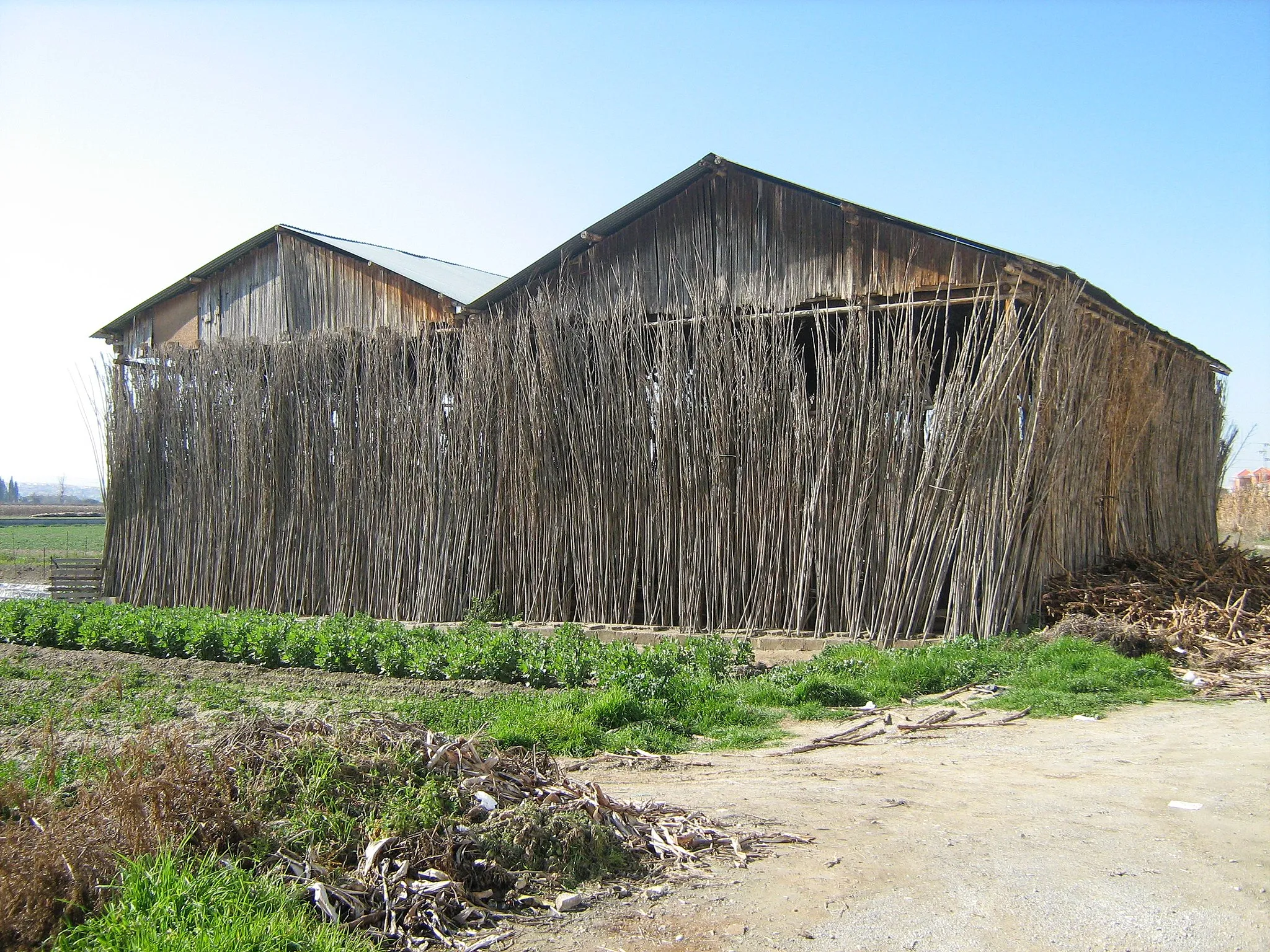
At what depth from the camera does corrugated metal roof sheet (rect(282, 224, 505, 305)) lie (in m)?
13.9

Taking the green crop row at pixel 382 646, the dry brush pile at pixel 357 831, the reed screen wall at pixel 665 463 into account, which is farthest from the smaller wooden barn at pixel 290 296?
the dry brush pile at pixel 357 831

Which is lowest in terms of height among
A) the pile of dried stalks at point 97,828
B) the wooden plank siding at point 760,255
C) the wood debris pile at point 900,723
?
the wood debris pile at point 900,723

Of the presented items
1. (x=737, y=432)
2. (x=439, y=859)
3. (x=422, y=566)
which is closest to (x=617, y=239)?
(x=737, y=432)

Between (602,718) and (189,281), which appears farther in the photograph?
(189,281)

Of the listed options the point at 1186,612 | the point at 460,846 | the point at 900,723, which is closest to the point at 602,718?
the point at 900,723

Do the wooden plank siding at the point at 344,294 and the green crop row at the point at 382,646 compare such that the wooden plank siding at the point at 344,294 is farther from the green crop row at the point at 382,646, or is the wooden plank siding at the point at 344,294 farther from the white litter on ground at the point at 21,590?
the white litter on ground at the point at 21,590

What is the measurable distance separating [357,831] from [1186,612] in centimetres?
769

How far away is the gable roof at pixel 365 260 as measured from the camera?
14.0 m

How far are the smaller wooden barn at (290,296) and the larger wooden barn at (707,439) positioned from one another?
4.99 ft

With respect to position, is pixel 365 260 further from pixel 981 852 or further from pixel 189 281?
pixel 981 852

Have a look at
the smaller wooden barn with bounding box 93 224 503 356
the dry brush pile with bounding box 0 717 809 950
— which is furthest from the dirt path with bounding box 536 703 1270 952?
the smaller wooden barn with bounding box 93 224 503 356

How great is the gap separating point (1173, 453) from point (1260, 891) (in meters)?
10.8

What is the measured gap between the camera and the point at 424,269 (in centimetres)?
1585

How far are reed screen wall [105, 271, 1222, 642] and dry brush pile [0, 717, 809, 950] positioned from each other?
513 centimetres
